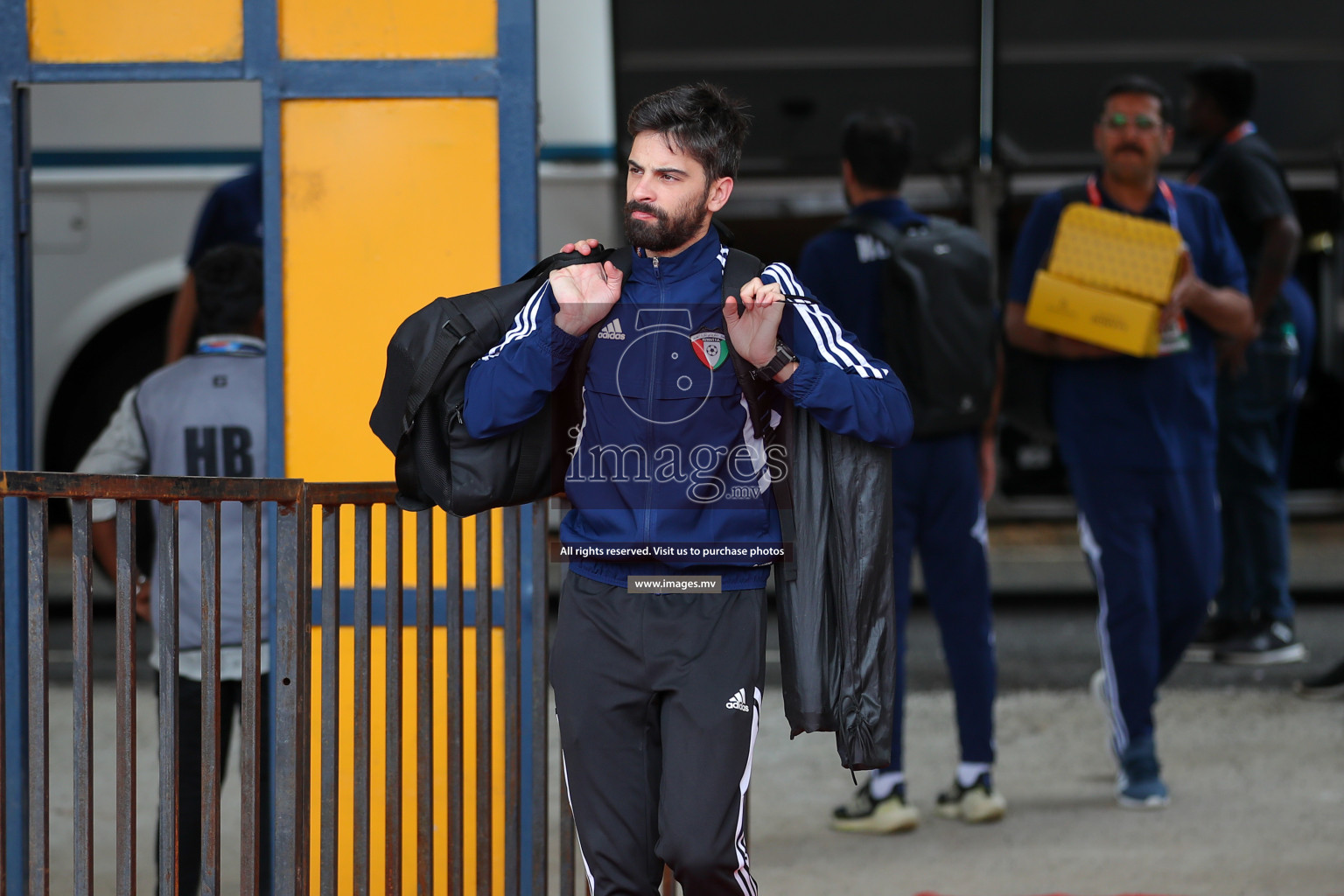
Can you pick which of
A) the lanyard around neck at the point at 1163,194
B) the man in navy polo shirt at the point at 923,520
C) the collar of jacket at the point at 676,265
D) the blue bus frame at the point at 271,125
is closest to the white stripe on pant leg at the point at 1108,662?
the man in navy polo shirt at the point at 923,520

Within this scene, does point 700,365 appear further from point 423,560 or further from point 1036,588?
point 1036,588

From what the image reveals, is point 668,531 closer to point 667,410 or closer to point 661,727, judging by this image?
point 667,410

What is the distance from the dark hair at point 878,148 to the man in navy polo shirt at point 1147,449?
0.68m

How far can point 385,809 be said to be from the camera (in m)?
3.29

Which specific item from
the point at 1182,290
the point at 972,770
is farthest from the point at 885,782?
the point at 1182,290

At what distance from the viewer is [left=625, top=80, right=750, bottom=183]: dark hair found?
113 inches

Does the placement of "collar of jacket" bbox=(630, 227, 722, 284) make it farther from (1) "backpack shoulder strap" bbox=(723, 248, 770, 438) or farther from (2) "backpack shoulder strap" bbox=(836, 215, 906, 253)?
(2) "backpack shoulder strap" bbox=(836, 215, 906, 253)

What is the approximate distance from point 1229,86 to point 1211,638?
246 centimetres

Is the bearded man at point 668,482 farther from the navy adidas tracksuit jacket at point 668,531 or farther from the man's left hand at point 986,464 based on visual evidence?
the man's left hand at point 986,464

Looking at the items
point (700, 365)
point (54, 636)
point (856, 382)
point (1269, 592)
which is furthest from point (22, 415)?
point (1269, 592)

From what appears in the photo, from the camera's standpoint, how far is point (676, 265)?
2.93 meters

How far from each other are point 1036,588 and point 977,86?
2.82 m

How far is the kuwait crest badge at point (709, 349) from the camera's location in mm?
2877

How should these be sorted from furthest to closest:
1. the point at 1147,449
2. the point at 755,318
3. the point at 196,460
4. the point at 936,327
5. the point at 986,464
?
the point at 986,464 → the point at 1147,449 → the point at 936,327 → the point at 196,460 → the point at 755,318
